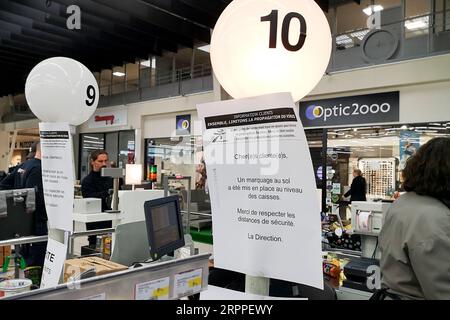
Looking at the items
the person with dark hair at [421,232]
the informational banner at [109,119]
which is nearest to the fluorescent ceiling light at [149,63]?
the informational banner at [109,119]

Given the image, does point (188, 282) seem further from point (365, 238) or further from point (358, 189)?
point (358, 189)

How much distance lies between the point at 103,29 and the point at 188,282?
684cm

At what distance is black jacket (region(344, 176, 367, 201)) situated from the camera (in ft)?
20.6

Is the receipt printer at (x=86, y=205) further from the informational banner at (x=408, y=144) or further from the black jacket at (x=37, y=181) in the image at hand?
the informational banner at (x=408, y=144)

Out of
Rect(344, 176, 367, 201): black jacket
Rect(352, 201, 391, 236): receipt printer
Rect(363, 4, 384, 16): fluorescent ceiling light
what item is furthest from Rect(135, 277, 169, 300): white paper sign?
Rect(363, 4, 384, 16): fluorescent ceiling light

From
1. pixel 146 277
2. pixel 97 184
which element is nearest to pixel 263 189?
pixel 146 277

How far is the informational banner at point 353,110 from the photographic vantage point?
582 cm

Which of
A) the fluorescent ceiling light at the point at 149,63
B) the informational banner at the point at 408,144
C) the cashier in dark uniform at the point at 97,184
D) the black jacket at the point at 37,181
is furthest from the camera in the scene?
the fluorescent ceiling light at the point at 149,63

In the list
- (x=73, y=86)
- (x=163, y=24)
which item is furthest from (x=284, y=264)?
(x=163, y=24)

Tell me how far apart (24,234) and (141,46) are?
648cm

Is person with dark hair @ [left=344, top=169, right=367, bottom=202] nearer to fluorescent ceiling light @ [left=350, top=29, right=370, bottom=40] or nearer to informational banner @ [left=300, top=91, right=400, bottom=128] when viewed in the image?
informational banner @ [left=300, top=91, right=400, bottom=128]

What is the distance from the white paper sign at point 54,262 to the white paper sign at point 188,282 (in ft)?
2.29

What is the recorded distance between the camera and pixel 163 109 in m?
8.91

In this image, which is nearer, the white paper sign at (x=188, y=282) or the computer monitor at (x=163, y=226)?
the white paper sign at (x=188, y=282)
